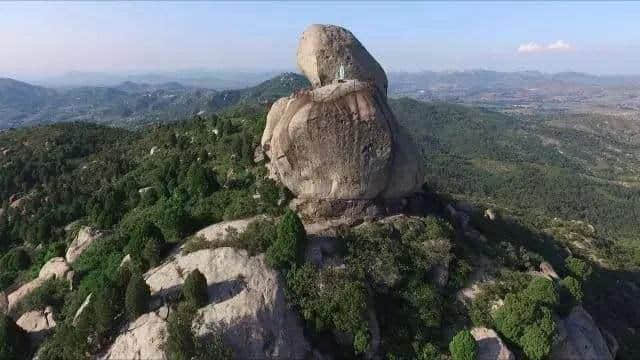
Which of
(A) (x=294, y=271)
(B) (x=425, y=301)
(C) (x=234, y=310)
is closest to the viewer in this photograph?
(C) (x=234, y=310)

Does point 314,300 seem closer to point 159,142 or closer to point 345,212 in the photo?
point 345,212

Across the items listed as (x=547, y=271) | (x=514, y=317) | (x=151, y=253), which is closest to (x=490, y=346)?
(x=514, y=317)

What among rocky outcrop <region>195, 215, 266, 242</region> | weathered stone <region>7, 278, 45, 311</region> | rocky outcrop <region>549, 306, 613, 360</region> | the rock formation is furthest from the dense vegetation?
the rock formation

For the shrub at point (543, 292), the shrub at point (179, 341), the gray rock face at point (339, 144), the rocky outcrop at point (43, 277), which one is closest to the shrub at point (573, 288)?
the shrub at point (543, 292)

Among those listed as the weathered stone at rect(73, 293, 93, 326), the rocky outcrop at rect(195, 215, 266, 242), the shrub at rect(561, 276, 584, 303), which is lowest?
the shrub at rect(561, 276, 584, 303)

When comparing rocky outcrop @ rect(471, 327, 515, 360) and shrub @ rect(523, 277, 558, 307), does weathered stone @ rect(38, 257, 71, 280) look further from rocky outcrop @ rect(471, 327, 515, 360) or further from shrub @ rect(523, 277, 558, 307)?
shrub @ rect(523, 277, 558, 307)

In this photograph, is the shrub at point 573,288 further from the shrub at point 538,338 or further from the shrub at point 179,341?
the shrub at point 179,341

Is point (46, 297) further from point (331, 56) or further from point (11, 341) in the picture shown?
point (331, 56)
